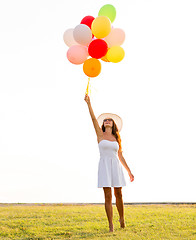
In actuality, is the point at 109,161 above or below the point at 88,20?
below

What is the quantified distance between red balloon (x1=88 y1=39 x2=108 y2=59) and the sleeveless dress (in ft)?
6.21

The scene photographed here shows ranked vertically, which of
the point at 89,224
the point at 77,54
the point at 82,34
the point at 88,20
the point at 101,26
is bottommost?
the point at 89,224

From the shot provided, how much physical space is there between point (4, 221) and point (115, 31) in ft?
19.0

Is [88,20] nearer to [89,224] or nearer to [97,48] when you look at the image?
[97,48]

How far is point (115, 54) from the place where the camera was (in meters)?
7.48

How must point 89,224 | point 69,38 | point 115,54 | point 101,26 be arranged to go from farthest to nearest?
1. point 89,224
2. point 69,38
3. point 115,54
4. point 101,26

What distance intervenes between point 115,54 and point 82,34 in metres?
0.87

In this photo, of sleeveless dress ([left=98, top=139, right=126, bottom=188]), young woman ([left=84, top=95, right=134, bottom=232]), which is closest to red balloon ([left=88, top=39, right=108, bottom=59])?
young woman ([left=84, top=95, right=134, bottom=232])

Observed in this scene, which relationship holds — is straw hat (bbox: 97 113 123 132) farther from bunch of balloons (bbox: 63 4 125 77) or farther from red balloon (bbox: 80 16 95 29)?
red balloon (bbox: 80 16 95 29)

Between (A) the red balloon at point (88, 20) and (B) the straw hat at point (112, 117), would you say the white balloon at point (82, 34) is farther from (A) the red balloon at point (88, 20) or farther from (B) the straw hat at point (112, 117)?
(B) the straw hat at point (112, 117)

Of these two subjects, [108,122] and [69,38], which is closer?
[108,122]

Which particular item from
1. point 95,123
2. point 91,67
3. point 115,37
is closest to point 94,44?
point 91,67

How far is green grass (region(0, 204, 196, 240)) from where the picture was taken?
23.1 ft

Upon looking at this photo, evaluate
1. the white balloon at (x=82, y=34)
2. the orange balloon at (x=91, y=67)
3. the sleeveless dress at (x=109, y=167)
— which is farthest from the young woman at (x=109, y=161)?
the white balloon at (x=82, y=34)
